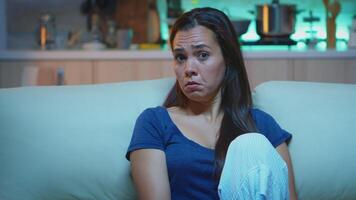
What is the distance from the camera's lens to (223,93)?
1.75 metres

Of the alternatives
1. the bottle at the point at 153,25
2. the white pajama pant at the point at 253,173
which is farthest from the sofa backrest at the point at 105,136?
the bottle at the point at 153,25

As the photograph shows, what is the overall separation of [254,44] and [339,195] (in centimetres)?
191

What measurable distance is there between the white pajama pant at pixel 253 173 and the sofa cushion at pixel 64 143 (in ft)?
1.53

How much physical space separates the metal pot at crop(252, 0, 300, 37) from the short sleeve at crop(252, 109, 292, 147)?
1.86 metres

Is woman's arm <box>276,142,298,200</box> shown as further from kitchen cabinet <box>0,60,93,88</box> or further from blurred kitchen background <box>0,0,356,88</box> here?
kitchen cabinet <box>0,60,93,88</box>

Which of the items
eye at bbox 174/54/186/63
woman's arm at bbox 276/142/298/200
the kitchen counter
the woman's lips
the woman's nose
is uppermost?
the kitchen counter

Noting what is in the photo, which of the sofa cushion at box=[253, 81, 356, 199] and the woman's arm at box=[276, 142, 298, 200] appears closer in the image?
the woman's arm at box=[276, 142, 298, 200]

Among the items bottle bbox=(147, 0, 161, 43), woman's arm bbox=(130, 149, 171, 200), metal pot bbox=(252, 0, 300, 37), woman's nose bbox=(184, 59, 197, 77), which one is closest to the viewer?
woman's arm bbox=(130, 149, 171, 200)

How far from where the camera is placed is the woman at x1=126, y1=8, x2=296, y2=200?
4.96 ft

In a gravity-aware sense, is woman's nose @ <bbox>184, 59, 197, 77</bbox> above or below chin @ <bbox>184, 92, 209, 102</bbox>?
above

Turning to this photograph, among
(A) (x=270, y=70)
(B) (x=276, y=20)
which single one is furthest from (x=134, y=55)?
(B) (x=276, y=20)

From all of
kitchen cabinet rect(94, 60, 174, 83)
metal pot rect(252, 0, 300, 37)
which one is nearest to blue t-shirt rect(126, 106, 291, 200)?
kitchen cabinet rect(94, 60, 174, 83)

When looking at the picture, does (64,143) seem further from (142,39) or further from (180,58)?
(142,39)

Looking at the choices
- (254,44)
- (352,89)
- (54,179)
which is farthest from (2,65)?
(352,89)
